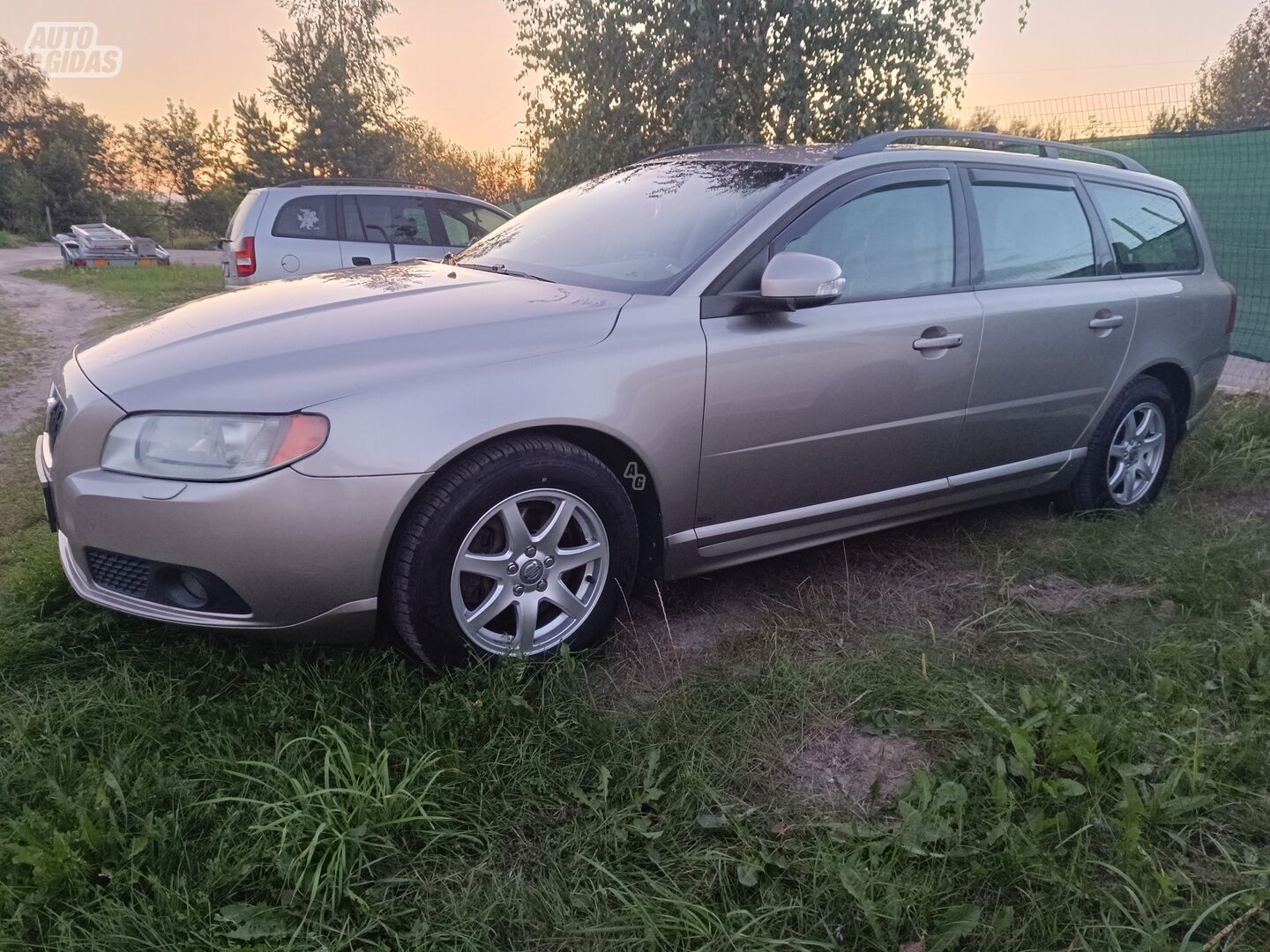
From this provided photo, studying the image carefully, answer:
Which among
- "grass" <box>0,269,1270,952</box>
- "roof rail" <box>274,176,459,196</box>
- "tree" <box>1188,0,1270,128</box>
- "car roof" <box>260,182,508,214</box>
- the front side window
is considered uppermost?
"tree" <box>1188,0,1270,128</box>

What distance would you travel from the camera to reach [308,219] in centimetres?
855

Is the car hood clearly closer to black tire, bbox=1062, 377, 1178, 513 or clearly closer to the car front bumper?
the car front bumper

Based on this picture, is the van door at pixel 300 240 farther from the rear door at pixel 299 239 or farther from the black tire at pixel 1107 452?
the black tire at pixel 1107 452

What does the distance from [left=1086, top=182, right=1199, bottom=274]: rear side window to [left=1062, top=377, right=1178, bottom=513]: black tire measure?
1.76 feet

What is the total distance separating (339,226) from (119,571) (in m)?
6.99

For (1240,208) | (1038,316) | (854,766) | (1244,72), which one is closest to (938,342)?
(1038,316)

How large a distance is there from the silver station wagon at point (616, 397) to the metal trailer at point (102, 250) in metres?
17.9

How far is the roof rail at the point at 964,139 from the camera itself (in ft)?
11.1

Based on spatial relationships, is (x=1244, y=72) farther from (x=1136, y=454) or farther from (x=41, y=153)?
(x=41, y=153)

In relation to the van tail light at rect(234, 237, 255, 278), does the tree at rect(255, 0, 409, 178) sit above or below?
above

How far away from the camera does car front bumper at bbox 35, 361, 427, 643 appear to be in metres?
2.20

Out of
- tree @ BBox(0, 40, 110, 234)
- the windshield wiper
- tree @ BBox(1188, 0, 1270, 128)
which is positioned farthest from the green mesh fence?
tree @ BBox(0, 40, 110, 234)

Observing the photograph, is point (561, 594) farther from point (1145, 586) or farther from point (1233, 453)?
point (1233, 453)

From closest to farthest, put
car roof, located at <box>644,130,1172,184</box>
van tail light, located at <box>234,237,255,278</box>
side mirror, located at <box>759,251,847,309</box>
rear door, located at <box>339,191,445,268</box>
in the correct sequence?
1. side mirror, located at <box>759,251,847,309</box>
2. car roof, located at <box>644,130,1172,184</box>
3. van tail light, located at <box>234,237,255,278</box>
4. rear door, located at <box>339,191,445,268</box>
